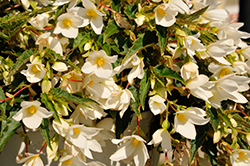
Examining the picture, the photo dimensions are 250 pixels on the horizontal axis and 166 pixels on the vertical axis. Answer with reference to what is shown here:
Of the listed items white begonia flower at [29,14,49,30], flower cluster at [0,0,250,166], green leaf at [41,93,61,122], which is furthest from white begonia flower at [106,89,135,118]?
white begonia flower at [29,14,49,30]

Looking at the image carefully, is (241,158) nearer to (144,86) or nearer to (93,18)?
(144,86)

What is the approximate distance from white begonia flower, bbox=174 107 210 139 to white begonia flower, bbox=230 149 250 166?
0.15m

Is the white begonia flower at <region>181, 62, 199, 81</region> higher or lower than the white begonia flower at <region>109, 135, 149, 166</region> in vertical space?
higher

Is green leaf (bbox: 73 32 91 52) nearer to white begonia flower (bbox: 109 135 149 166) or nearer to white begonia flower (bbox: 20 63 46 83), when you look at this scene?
white begonia flower (bbox: 20 63 46 83)

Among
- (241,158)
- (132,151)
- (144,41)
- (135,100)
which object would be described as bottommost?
(241,158)

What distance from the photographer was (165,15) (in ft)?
1.57

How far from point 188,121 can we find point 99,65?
0.82 ft

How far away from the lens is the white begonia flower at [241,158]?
55 cm

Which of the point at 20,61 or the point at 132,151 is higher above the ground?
the point at 20,61

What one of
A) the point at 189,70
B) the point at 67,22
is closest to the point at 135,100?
the point at 189,70

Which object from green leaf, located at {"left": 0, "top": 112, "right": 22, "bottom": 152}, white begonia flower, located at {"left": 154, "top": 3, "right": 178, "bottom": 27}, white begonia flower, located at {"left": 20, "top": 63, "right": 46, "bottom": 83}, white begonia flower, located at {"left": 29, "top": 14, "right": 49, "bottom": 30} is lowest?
green leaf, located at {"left": 0, "top": 112, "right": 22, "bottom": 152}

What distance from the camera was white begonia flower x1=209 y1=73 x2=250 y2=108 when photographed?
0.51 meters

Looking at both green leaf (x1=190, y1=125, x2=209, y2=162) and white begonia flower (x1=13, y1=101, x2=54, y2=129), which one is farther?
green leaf (x1=190, y1=125, x2=209, y2=162)

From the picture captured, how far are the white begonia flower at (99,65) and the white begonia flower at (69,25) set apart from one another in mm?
78
